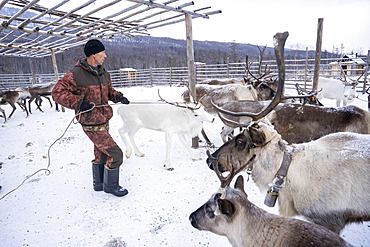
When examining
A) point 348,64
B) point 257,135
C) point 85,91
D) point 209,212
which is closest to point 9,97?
point 85,91

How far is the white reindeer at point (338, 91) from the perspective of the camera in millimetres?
8727

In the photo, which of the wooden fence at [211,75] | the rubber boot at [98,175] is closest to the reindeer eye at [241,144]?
the rubber boot at [98,175]

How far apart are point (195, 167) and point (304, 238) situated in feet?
8.58

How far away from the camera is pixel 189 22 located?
15.0ft

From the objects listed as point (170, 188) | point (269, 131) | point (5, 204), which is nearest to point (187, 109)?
point (170, 188)

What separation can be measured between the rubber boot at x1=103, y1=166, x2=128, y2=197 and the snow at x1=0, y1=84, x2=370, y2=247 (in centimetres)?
10

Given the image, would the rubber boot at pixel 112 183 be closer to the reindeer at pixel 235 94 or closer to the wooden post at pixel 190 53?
the wooden post at pixel 190 53

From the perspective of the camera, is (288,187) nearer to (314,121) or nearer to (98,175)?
(314,121)

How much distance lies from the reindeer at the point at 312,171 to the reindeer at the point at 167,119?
2.11 meters

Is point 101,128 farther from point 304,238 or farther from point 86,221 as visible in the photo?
point 304,238

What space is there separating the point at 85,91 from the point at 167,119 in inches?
72.9

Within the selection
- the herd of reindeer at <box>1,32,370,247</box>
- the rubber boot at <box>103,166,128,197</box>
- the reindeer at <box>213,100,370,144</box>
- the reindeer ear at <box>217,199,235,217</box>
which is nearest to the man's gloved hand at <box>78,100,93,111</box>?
the rubber boot at <box>103,166,128,197</box>

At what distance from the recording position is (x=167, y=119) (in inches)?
167

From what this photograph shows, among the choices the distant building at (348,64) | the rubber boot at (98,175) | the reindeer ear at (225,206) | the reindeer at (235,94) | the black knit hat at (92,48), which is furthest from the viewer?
the distant building at (348,64)
